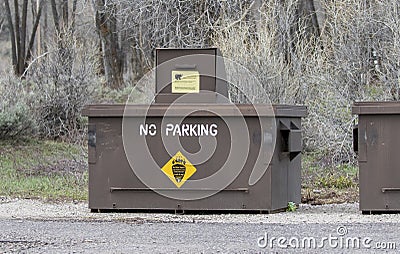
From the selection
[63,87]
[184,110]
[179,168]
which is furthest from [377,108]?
[63,87]

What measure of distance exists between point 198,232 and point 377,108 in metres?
2.62

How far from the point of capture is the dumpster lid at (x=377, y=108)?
1095cm

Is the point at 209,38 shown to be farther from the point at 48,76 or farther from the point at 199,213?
the point at 199,213

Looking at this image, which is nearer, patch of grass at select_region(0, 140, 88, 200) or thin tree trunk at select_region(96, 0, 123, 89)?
patch of grass at select_region(0, 140, 88, 200)

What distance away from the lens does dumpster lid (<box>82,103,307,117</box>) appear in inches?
439

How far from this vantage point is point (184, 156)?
36.9ft

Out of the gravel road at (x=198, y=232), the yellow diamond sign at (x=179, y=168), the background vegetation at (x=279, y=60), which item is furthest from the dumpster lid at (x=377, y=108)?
the background vegetation at (x=279, y=60)

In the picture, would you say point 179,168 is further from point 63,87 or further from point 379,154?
point 63,87

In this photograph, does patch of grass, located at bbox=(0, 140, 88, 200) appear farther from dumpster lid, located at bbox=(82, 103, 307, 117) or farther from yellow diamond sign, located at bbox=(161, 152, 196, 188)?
yellow diamond sign, located at bbox=(161, 152, 196, 188)

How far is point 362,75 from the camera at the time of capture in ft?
58.2

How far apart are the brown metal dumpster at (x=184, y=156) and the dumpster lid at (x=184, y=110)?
Answer: 0.04ft

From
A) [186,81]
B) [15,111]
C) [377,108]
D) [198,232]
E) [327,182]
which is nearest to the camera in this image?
[198,232]

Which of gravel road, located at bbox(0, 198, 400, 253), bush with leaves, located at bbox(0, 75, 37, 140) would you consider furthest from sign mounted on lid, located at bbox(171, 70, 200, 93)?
bush with leaves, located at bbox(0, 75, 37, 140)

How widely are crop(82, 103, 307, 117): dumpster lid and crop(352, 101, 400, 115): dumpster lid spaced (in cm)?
87
